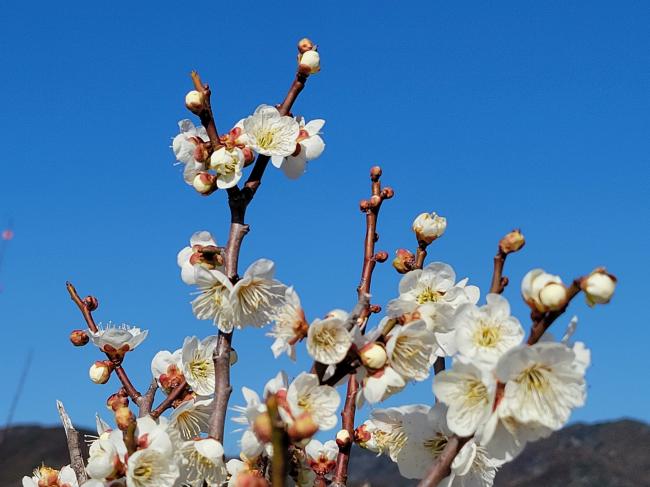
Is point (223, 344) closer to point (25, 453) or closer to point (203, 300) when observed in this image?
point (203, 300)

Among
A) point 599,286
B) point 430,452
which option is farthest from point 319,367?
point 599,286

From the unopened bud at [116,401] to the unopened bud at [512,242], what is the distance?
79cm

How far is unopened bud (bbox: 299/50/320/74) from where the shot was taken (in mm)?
1709

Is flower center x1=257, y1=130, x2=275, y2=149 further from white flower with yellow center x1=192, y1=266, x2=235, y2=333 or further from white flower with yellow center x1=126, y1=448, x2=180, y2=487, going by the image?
white flower with yellow center x1=126, y1=448, x2=180, y2=487

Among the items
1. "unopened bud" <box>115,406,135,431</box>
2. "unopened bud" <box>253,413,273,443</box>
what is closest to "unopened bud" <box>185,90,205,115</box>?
"unopened bud" <box>115,406,135,431</box>

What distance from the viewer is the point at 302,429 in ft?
3.37

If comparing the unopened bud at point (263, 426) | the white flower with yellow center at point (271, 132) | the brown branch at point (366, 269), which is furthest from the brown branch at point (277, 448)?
the white flower with yellow center at point (271, 132)

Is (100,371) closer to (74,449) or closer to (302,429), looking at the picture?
(74,449)

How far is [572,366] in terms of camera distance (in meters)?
1.13

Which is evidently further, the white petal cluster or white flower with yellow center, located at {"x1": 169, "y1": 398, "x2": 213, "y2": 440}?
white flower with yellow center, located at {"x1": 169, "y1": 398, "x2": 213, "y2": 440}

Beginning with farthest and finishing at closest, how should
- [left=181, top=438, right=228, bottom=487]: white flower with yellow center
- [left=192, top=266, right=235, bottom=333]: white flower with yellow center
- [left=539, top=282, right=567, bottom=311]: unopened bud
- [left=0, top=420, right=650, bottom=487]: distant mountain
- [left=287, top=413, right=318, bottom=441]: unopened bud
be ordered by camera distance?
[left=0, top=420, right=650, bottom=487]: distant mountain
[left=192, top=266, right=235, bottom=333]: white flower with yellow center
[left=181, top=438, right=228, bottom=487]: white flower with yellow center
[left=539, top=282, right=567, bottom=311]: unopened bud
[left=287, top=413, right=318, bottom=441]: unopened bud

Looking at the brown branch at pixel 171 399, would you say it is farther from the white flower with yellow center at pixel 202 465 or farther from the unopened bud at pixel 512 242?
the unopened bud at pixel 512 242

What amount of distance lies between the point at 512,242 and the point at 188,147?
70 centimetres

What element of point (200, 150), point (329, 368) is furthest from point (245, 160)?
point (329, 368)
